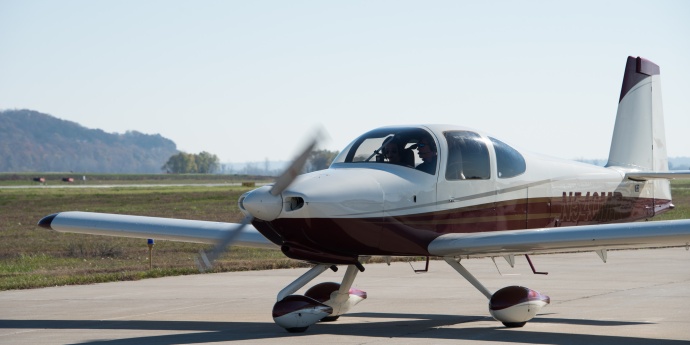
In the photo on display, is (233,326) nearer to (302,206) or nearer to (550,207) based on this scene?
(302,206)

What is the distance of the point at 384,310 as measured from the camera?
1405cm

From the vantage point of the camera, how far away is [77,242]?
29.6 metres

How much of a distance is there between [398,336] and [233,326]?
2.25 meters

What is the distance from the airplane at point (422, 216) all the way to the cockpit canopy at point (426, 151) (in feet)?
0.05

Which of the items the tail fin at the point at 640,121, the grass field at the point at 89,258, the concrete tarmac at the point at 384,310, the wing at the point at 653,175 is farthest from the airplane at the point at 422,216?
the grass field at the point at 89,258

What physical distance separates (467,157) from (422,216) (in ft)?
3.49

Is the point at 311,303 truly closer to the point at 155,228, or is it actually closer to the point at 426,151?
the point at 426,151

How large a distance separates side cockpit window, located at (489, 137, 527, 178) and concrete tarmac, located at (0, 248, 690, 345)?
1899mm

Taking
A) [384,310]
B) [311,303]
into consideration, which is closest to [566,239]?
[311,303]

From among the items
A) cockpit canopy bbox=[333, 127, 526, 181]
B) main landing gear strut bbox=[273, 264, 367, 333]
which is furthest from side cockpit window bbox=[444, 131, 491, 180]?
main landing gear strut bbox=[273, 264, 367, 333]

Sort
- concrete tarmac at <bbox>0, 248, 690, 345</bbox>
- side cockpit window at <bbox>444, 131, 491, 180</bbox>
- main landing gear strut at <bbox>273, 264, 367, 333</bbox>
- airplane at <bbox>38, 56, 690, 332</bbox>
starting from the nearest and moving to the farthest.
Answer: airplane at <bbox>38, 56, 690, 332</bbox>
concrete tarmac at <bbox>0, 248, 690, 345</bbox>
main landing gear strut at <bbox>273, 264, 367, 333</bbox>
side cockpit window at <bbox>444, 131, 491, 180</bbox>

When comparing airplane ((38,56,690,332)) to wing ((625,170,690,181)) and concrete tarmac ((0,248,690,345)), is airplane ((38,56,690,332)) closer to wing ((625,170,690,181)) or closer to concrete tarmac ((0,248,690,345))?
wing ((625,170,690,181))

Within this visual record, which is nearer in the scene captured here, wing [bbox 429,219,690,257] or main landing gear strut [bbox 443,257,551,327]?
wing [bbox 429,219,690,257]

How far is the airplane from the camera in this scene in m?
11.1
